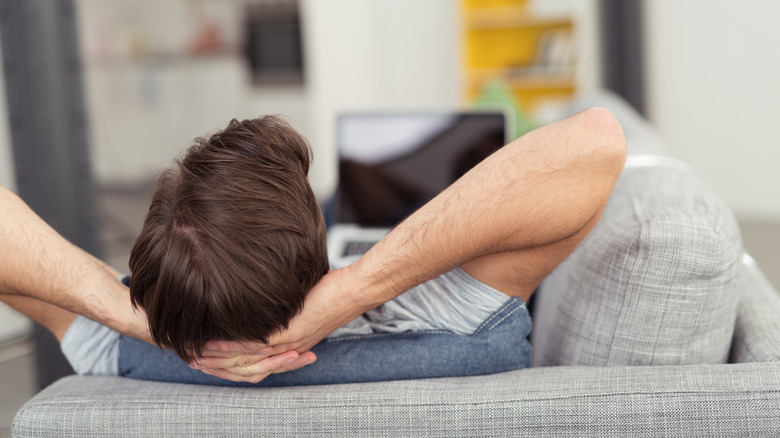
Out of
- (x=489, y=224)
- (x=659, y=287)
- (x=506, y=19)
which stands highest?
(x=506, y=19)

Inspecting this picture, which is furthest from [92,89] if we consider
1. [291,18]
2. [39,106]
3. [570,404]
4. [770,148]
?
[570,404]

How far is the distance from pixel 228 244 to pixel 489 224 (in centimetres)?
30

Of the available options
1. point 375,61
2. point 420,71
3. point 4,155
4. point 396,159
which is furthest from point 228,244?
point 375,61

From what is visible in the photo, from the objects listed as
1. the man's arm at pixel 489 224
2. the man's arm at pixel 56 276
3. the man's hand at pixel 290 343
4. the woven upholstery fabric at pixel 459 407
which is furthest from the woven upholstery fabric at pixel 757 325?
the man's arm at pixel 56 276

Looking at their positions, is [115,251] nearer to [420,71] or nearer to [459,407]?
[420,71]

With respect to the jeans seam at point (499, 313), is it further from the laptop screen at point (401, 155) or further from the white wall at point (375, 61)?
the white wall at point (375, 61)

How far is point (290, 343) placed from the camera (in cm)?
89

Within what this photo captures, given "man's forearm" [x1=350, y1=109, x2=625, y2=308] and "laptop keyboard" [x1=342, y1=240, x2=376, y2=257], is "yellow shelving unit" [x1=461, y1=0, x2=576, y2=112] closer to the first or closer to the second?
"laptop keyboard" [x1=342, y1=240, x2=376, y2=257]

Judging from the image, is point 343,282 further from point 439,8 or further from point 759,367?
point 439,8

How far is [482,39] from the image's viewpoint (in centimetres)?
535

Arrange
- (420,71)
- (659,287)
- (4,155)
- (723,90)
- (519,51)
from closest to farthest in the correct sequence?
1. (659,287)
2. (4,155)
3. (723,90)
4. (519,51)
5. (420,71)

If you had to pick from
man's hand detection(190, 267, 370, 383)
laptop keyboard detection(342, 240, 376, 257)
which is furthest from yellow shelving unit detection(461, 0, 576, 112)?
man's hand detection(190, 267, 370, 383)

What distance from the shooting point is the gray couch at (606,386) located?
0.80 metres

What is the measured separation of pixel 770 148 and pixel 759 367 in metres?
4.23
